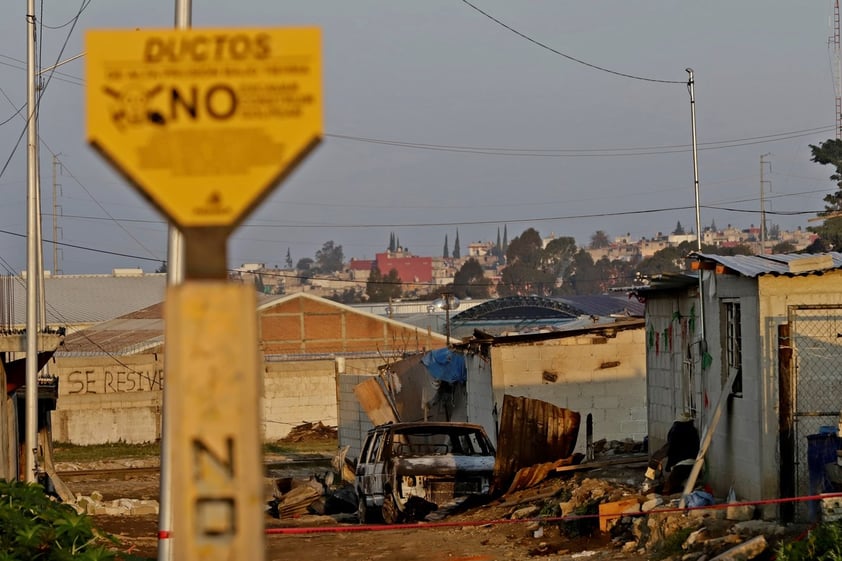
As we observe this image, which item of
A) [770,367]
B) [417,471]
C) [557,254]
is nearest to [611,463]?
[417,471]

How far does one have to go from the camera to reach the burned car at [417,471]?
1772cm

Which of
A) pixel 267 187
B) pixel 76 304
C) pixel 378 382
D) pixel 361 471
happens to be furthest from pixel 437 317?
pixel 267 187

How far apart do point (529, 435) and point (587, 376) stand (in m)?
6.37

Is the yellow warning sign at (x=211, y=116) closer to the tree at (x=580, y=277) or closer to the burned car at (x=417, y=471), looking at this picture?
the burned car at (x=417, y=471)

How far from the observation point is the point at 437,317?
7169cm

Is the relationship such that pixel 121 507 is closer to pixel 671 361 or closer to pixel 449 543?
pixel 449 543

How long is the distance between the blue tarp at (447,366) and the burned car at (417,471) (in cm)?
948

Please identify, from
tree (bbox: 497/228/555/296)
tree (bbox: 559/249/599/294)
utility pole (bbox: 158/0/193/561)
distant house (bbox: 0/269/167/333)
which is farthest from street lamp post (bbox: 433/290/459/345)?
tree (bbox: 559/249/599/294)

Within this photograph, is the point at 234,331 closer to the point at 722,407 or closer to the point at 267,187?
the point at 267,187

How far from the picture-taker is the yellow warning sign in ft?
9.82

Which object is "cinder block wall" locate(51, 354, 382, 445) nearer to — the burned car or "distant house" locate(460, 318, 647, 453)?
"distant house" locate(460, 318, 647, 453)

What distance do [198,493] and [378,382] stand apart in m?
27.9

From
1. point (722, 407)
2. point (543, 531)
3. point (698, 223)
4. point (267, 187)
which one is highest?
point (698, 223)

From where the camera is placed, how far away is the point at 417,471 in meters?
17.6
